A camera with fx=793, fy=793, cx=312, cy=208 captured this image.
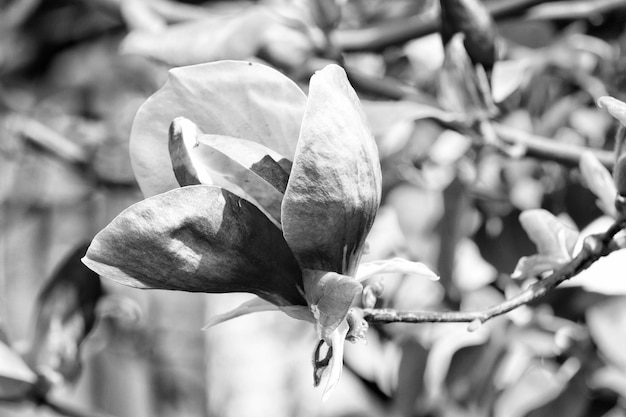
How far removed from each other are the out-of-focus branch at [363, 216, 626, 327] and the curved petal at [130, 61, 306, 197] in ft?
0.26

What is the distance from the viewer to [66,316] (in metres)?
0.63

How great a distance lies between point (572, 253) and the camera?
36 centimetres

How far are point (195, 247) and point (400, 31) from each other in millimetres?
431

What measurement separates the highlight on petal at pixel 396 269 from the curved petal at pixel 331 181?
0.01 m

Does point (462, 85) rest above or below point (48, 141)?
above

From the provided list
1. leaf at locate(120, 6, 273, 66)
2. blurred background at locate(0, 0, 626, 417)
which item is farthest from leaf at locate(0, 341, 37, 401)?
leaf at locate(120, 6, 273, 66)

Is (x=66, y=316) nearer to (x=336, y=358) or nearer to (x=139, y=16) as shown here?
(x=139, y=16)

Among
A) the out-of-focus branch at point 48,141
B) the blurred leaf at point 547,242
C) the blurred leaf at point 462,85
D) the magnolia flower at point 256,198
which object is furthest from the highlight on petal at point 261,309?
the out-of-focus branch at point 48,141

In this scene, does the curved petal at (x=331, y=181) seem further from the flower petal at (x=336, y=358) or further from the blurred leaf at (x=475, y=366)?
the blurred leaf at (x=475, y=366)

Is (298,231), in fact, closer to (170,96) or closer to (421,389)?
(170,96)

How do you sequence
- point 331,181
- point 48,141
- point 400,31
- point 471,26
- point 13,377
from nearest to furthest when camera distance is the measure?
point 331,181 < point 471,26 < point 13,377 < point 400,31 < point 48,141

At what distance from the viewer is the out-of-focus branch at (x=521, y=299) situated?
0.31 meters

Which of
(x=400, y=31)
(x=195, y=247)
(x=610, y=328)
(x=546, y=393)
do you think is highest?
(x=195, y=247)

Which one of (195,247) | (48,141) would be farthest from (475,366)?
(48,141)
